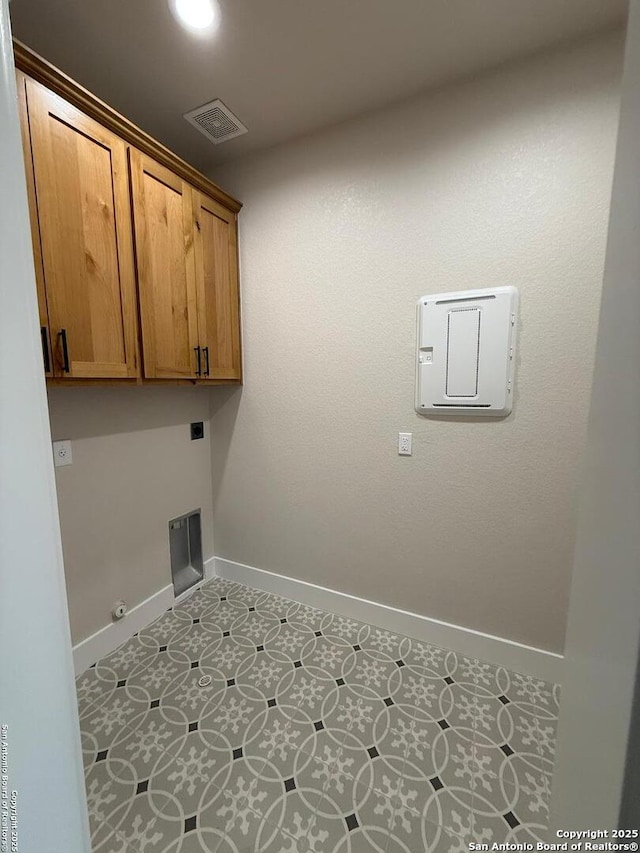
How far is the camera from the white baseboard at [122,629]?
163 cm

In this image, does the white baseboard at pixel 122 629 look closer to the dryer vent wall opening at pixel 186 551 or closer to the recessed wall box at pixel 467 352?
the dryer vent wall opening at pixel 186 551

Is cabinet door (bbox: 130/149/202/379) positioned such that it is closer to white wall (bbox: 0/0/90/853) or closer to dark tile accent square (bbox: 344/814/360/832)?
white wall (bbox: 0/0/90/853)

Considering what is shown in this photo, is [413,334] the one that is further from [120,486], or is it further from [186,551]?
[186,551]

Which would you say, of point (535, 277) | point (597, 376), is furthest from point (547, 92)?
point (597, 376)

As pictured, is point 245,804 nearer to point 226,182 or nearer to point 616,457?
point 616,457

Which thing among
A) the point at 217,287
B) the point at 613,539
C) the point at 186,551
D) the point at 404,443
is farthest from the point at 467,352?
the point at 186,551

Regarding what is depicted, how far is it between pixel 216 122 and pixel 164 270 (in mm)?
847

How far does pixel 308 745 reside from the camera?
50.8 inches

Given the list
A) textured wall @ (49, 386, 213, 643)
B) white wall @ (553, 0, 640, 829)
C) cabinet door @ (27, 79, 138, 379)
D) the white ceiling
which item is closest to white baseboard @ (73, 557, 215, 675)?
textured wall @ (49, 386, 213, 643)

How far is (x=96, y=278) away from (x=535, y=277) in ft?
6.06

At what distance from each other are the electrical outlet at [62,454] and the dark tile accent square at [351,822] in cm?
174

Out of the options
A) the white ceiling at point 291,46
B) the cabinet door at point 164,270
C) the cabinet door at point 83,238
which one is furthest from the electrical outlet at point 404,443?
the white ceiling at point 291,46

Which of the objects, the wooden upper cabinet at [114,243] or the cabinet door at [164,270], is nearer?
the wooden upper cabinet at [114,243]

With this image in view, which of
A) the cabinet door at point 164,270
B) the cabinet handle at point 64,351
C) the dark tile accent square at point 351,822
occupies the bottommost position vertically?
the dark tile accent square at point 351,822
